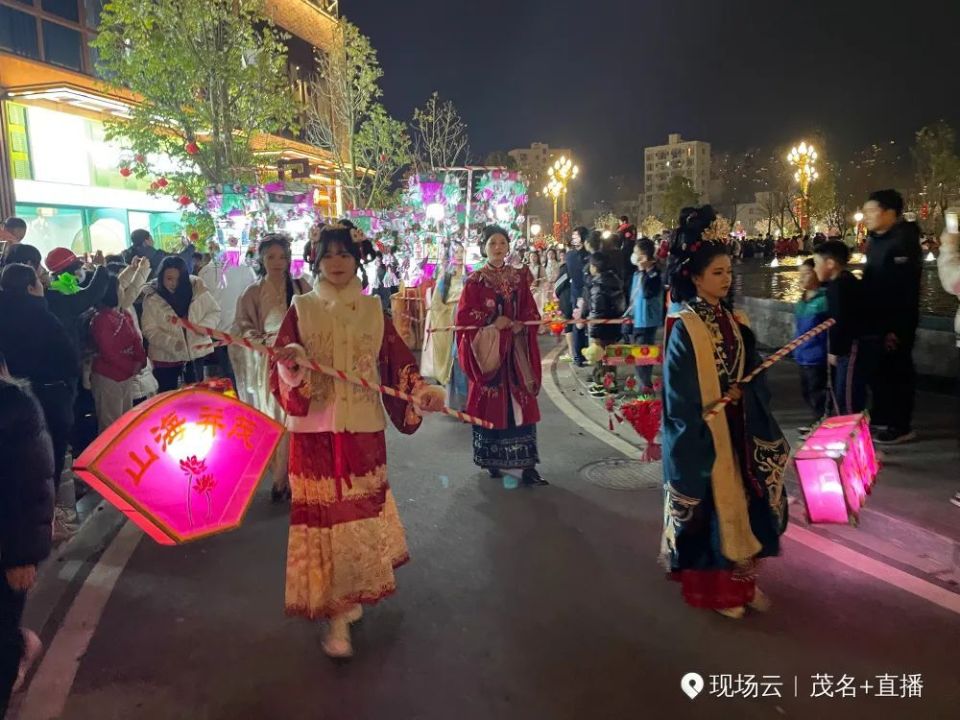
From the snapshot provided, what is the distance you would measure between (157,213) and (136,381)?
16.6 meters

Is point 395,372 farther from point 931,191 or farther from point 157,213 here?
point 931,191

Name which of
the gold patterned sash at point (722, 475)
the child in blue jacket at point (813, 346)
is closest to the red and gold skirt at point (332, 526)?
the gold patterned sash at point (722, 475)

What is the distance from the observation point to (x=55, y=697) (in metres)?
3.19

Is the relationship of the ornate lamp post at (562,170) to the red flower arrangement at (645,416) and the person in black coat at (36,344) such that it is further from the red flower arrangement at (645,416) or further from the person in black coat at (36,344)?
the person in black coat at (36,344)

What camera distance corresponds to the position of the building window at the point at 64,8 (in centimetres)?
1745

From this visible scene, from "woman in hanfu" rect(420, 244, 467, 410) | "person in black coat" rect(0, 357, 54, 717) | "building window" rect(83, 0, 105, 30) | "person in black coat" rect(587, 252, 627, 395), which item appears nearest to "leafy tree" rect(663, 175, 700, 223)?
"building window" rect(83, 0, 105, 30)

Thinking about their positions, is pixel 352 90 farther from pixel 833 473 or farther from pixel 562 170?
pixel 833 473

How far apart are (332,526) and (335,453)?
0.35m

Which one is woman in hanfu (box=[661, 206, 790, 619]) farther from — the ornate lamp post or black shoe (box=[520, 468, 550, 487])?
the ornate lamp post

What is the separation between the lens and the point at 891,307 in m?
6.13

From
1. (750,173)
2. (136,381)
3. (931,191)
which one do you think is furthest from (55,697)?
(750,173)

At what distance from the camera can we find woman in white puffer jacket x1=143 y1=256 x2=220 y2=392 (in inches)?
272

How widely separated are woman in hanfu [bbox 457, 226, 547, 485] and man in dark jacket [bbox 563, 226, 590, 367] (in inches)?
207

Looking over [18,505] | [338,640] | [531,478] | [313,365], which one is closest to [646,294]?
[531,478]
